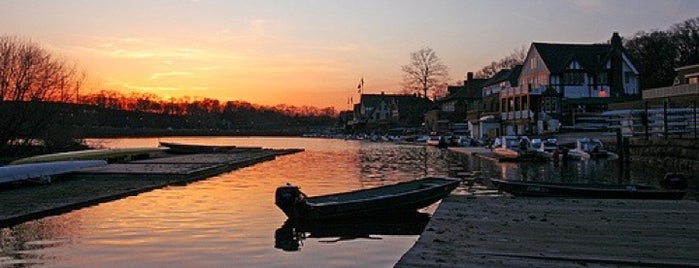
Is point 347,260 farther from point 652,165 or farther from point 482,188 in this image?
point 652,165

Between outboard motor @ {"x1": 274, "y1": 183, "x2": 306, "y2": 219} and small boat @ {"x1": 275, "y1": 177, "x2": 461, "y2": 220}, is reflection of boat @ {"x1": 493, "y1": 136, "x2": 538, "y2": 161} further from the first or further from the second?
outboard motor @ {"x1": 274, "y1": 183, "x2": 306, "y2": 219}

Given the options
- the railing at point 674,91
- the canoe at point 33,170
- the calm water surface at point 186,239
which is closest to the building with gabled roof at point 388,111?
the railing at point 674,91

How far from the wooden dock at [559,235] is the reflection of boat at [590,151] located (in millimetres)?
28640

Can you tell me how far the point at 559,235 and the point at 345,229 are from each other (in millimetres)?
5918

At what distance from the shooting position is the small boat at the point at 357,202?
1598 cm

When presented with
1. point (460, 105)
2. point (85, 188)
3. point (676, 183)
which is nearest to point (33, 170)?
point (85, 188)

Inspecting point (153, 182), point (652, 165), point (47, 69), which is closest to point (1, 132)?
point (47, 69)

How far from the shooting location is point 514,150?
153ft

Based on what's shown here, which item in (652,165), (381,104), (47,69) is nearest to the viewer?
(652,165)

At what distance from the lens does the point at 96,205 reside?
20375 millimetres

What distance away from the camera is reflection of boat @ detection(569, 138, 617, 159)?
4306 cm

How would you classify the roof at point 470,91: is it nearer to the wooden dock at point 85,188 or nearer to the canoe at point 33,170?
the wooden dock at point 85,188

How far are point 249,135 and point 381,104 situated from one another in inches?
1705

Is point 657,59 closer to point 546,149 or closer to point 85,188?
point 546,149
